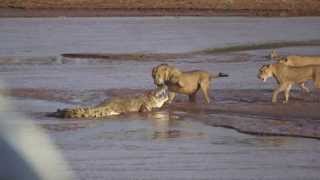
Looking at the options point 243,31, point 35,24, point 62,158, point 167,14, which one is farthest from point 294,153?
point 167,14

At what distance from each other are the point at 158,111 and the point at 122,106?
0.62 m

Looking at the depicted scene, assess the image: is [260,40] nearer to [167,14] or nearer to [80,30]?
[80,30]

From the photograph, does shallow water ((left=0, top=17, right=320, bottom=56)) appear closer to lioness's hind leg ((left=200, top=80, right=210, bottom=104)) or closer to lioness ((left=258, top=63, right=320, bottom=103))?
lioness ((left=258, top=63, right=320, bottom=103))

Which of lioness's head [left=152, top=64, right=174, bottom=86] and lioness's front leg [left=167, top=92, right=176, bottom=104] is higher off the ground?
lioness's head [left=152, top=64, right=174, bottom=86]

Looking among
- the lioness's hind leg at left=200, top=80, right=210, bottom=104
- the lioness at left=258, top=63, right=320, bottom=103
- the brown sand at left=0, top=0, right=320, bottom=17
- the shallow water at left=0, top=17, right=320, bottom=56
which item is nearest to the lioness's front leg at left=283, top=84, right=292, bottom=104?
the lioness at left=258, top=63, right=320, bottom=103

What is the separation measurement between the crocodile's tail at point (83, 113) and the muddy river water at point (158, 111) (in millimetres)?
209

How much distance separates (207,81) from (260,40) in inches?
628

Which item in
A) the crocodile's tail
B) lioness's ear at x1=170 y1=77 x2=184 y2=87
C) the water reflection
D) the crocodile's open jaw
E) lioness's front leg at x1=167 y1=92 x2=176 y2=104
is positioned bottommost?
the water reflection

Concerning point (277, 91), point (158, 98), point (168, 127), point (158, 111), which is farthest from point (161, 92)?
point (168, 127)

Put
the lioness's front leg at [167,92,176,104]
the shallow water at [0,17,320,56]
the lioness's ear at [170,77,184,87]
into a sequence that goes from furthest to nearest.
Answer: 1. the shallow water at [0,17,320,56]
2. the lioness's ear at [170,77,184,87]
3. the lioness's front leg at [167,92,176,104]

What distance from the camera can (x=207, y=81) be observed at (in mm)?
17875

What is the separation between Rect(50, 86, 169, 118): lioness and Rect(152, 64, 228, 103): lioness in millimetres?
185

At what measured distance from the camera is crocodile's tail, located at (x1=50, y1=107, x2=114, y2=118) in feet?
51.5

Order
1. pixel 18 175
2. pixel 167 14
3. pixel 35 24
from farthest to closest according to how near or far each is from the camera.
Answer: pixel 167 14, pixel 35 24, pixel 18 175
